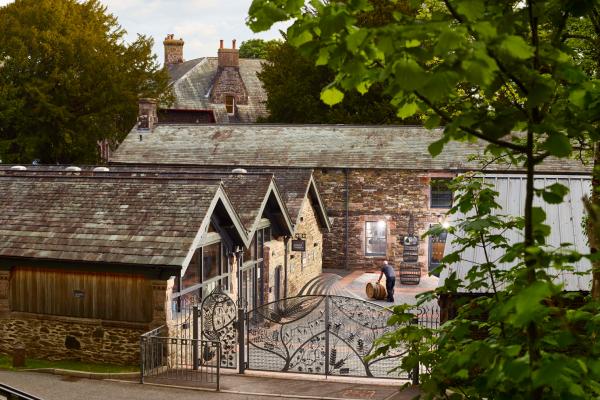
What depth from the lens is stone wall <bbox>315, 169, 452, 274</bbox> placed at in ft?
112

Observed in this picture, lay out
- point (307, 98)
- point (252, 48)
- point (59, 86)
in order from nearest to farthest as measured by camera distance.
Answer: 1. point (59, 86)
2. point (307, 98)
3. point (252, 48)

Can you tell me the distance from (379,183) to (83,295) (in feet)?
62.4

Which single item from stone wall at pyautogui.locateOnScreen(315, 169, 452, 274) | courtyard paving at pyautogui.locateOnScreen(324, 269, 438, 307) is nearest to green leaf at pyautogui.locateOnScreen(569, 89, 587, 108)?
courtyard paving at pyautogui.locateOnScreen(324, 269, 438, 307)

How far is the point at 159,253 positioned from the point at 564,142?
1343cm

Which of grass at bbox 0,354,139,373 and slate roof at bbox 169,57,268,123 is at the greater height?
slate roof at bbox 169,57,268,123

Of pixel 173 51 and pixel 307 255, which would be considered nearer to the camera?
pixel 307 255

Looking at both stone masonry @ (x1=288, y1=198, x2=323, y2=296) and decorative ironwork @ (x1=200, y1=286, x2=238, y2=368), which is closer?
decorative ironwork @ (x1=200, y1=286, x2=238, y2=368)

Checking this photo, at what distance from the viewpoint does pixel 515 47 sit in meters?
3.69

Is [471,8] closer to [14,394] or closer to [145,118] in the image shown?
[14,394]

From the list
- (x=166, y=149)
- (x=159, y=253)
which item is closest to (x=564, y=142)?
(x=159, y=253)

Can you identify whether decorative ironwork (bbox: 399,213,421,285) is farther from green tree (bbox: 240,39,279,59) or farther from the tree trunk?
green tree (bbox: 240,39,279,59)

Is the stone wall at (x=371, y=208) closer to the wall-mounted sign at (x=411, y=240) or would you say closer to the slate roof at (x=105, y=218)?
the wall-mounted sign at (x=411, y=240)

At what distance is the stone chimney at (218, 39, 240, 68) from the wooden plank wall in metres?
44.2

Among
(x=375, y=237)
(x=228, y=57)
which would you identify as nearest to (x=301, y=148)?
(x=375, y=237)
